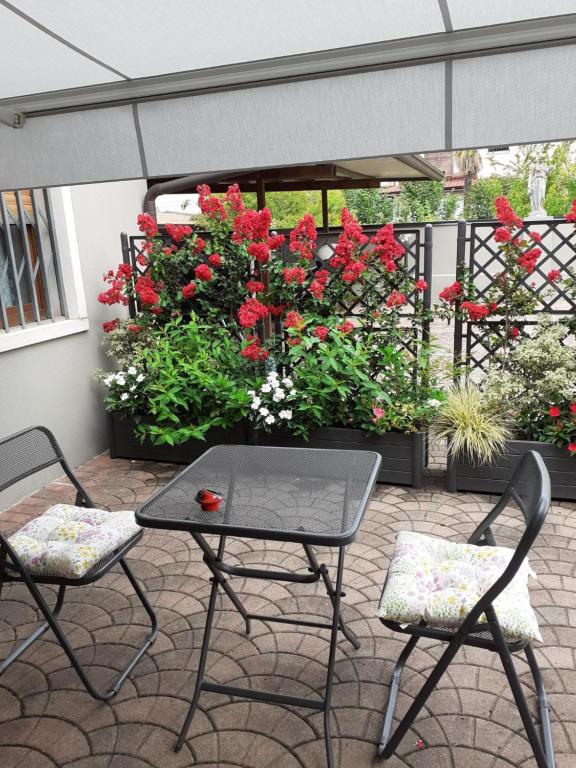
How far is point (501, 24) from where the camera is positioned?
1.85m

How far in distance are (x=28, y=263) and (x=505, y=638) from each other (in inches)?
171

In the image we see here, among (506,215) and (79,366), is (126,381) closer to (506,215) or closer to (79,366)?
(79,366)

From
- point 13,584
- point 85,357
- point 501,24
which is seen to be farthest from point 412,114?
point 85,357

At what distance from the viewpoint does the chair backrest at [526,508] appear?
1809mm

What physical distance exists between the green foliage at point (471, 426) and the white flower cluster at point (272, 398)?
1112mm

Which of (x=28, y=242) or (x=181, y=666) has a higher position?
(x=28, y=242)

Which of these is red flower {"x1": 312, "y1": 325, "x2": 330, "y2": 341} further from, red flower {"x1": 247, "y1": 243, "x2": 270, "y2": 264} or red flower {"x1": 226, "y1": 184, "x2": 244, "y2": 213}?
red flower {"x1": 226, "y1": 184, "x2": 244, "y2": 213}

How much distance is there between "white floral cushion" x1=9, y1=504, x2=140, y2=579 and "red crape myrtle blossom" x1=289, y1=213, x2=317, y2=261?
2859mm

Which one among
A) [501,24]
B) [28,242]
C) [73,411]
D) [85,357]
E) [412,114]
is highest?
[501,24]

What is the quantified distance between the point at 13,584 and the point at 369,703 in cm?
209

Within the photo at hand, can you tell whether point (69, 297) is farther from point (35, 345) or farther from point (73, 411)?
point (73, 411)

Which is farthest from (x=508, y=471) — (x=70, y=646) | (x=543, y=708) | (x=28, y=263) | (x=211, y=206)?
Result: (x=28, y=263)

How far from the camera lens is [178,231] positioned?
533 cm

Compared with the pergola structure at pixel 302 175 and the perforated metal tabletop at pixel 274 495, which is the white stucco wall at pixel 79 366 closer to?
the pergola structure at pixel 302 175
